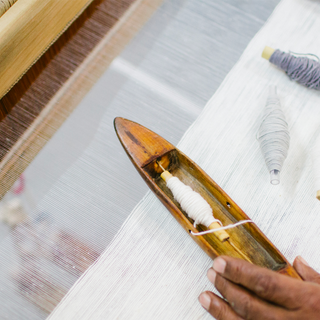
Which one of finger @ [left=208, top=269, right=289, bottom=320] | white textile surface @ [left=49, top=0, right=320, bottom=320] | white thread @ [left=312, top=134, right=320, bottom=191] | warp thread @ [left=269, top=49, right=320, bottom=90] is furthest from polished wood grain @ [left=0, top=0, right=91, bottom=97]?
white thread @ [left=312, top=134, right=320, bottom=191]

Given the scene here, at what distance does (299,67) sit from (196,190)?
59 cm

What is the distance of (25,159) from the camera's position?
1.02 metres

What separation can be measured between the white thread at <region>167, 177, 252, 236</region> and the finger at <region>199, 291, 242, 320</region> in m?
0.15

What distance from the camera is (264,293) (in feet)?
2.01

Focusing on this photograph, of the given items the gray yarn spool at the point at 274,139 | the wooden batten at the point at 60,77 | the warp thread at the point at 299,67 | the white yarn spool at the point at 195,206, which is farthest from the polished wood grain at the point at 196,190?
the warp thread at the point at 299,67

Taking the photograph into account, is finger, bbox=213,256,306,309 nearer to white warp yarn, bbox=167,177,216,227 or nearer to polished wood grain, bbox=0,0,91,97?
white warp yarn, bbox=167,177,216,227

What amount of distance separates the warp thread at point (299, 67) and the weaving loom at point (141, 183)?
0.04 m

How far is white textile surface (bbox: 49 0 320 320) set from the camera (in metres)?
0.84

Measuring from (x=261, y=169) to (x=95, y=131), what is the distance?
57 cm

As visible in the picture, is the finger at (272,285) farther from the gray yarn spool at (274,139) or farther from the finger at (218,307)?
the gray yarn spool at (274,139)

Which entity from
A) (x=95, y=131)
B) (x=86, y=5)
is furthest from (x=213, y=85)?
(x=86, y=5)

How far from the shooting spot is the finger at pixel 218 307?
682mm

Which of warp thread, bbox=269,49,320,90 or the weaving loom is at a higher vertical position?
warp thread, bbox=269,49,320,90

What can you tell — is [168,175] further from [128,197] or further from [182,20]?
[182,20]
